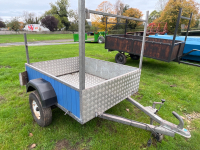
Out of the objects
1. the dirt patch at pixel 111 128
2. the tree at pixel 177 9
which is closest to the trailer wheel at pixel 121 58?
the dirt patch at pixel 111 128

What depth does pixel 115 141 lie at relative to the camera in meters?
2.42

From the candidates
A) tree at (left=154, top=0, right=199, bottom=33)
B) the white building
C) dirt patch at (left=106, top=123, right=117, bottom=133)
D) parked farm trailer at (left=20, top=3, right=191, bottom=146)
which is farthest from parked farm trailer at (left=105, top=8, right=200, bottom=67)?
the white building

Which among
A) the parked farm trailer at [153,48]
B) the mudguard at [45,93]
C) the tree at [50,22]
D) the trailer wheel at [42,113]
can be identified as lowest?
the trailer wheel at [42,113]

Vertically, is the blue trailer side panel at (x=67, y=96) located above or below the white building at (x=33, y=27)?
below

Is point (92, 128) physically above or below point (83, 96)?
below

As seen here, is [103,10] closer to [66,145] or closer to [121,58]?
[121,58]

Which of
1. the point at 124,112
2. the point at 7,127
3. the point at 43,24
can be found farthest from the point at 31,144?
the point at 43,24

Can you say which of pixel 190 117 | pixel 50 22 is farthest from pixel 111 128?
pixel 50 22

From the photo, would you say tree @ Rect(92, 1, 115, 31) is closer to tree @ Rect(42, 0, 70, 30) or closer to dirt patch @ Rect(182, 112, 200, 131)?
dirt patch @ Rect(182, 112, 200, 131)

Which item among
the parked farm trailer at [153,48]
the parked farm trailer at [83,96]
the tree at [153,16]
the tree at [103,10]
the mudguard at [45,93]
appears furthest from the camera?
the tree at [153,16]

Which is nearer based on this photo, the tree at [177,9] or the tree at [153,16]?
the tree at [177,9]

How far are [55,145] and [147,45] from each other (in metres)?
5.17

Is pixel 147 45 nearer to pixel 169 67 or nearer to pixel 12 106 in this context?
pixel 169 67

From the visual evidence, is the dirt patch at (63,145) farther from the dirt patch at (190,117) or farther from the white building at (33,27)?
the white building at (33,27)
